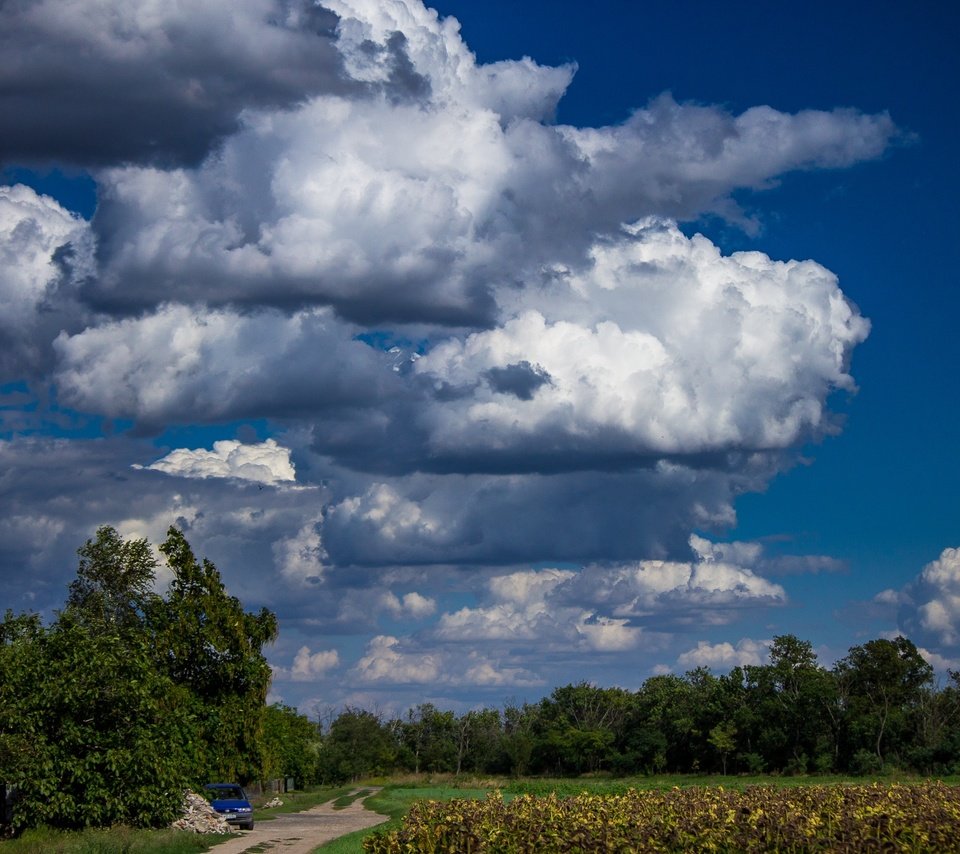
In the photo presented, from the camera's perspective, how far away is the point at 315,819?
48.2 meters

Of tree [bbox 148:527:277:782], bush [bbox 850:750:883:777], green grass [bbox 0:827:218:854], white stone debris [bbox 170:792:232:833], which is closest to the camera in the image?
green grass [bbox 0:827:218:854]

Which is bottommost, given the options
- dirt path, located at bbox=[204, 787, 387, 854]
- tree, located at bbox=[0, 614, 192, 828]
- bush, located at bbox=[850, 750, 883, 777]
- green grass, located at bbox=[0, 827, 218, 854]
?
dirt path, located at bbox=[204, 787, 387, 854]

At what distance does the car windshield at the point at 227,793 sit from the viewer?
42469 mm

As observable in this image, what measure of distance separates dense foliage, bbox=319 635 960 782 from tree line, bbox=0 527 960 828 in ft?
0.57

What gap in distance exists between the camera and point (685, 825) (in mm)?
18656

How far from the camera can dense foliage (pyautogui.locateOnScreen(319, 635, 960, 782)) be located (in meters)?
85.2

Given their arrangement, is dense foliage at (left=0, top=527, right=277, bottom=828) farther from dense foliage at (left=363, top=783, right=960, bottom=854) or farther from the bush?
the bush

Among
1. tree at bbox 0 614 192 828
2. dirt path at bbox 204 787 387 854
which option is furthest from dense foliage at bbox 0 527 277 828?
dirt path at bbox 204 787 387 854

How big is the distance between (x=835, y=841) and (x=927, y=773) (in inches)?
2590

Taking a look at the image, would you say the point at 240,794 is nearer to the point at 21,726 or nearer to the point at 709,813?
the point at 21,726

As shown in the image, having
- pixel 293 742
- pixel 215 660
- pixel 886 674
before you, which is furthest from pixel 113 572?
pixel 886 674

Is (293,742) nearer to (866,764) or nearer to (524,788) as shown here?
(524,788)

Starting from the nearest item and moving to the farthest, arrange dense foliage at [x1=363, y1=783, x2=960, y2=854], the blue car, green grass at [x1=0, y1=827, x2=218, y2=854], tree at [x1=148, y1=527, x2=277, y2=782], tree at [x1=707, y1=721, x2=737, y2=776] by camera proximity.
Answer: dense foliage at [x1=363, y1=783, x2=960, y2=854] → green grass at [x1=0, y1=827, x2=218, y2=854] → the blue car → tree at [x1=148, y1=527, x2=277, y2=782] → tree at [x1=707, y1=721, x2=737, y2=776]

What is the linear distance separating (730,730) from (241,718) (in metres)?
56.8
